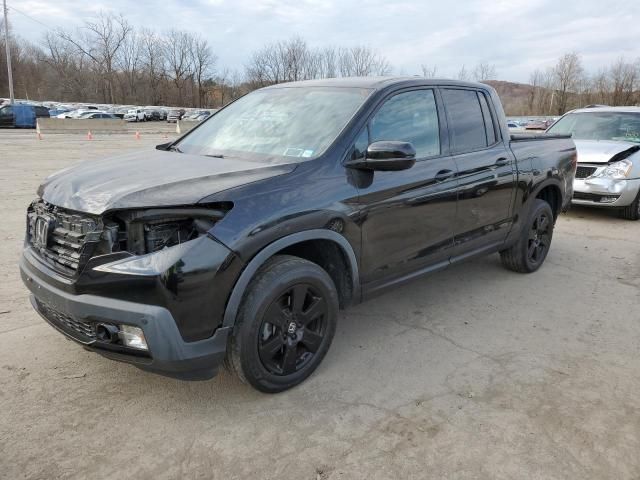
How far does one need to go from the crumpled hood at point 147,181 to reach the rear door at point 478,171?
1693mm

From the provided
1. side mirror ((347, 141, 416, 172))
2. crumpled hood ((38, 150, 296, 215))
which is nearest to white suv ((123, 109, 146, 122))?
crumpled hood ((38, 150, 296, 215))

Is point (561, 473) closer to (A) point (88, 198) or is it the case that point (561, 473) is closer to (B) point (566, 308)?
(B) point (566, 308)

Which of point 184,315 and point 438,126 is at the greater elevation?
point 438,126

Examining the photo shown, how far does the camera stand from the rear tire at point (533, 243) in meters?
5.19

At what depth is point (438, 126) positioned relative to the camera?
3990 millimetres

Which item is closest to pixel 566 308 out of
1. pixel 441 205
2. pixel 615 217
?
pixel 441 205

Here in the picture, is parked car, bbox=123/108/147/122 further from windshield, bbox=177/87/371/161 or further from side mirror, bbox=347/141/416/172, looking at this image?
side mirror, bbox=347/141/416/172

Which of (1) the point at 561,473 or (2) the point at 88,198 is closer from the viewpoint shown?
(1) the point at 561,473

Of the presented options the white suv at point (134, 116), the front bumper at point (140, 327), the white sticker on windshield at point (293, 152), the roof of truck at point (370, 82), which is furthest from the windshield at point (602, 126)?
the white suv at point (134, 116)

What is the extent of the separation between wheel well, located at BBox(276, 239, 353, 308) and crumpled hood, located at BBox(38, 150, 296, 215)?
512 millimetres

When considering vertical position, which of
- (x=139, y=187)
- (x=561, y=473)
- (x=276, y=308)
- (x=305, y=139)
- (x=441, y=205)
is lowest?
(x=561, y=473)

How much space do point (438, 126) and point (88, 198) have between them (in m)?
2.59

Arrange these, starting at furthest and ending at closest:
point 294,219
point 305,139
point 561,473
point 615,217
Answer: point 615,217 → point 305,139 → point 294,219 → point 561,473

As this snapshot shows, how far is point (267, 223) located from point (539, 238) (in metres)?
3.79
